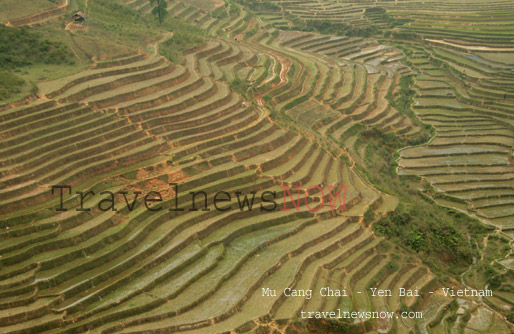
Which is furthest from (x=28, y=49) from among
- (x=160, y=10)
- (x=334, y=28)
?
(x=334, y=28)

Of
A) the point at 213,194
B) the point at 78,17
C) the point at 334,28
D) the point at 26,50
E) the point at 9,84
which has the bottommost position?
the point at 213,194

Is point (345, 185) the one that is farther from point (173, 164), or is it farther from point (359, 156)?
point (173, 164)

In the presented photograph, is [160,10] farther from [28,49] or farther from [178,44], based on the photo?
[28,49]

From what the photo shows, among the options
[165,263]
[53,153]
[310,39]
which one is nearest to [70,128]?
[53,153]

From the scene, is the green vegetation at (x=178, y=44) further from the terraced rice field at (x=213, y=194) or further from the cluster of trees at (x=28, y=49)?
the cluster of trees at (x=28, y=49)

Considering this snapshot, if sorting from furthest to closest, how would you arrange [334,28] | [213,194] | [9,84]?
[334,28]
[9,84]
[213,194]

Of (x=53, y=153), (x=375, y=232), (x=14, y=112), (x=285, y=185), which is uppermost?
(x=14, y=112)

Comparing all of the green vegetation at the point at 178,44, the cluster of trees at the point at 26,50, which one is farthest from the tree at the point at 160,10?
the cluster of trees at the point at 26,50

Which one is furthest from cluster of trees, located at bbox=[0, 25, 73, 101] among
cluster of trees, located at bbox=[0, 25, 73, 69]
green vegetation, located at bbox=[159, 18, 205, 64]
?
green vegetation, located at bbox=[159, 18, 205, 64]
